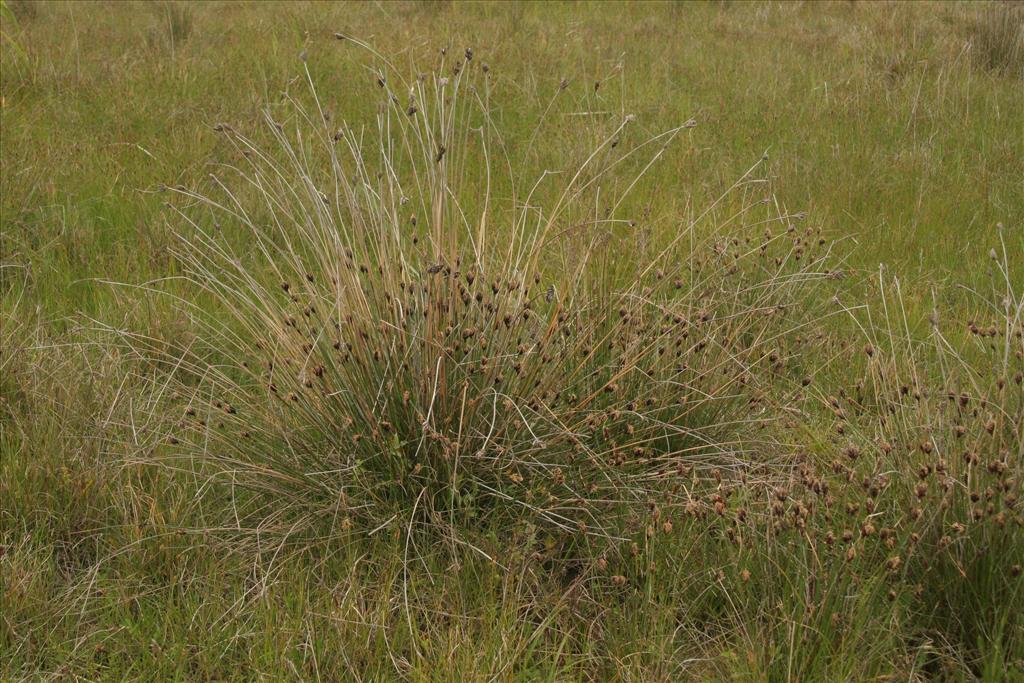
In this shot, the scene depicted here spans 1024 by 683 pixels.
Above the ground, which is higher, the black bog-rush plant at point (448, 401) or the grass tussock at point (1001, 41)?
the black bog-rush plant at point (448, 401)

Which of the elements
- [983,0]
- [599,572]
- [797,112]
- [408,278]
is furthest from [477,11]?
[599,572]

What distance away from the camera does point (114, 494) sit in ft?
7.98

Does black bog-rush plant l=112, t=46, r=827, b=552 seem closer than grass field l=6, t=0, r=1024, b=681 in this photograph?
No

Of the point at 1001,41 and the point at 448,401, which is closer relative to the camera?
the point at 448,401

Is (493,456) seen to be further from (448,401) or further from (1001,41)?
(1001,41)

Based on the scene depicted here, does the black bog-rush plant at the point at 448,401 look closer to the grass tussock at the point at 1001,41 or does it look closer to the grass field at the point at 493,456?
the grass field at the point at 493,456

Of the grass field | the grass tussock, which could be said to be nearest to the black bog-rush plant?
the grass field

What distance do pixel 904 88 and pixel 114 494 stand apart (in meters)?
4.48

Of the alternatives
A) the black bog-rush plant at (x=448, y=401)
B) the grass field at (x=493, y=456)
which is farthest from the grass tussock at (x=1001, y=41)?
the black bog-rush plant at (x=448, y=401)

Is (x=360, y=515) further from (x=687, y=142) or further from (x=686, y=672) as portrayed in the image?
(x=687, y=142)

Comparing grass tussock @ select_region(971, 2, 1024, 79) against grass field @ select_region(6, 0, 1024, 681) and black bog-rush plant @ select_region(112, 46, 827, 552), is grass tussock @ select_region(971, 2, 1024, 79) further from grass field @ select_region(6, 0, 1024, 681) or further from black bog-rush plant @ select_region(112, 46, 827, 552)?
black bog-rush plant @ select_region(112, 46, 827, 552)

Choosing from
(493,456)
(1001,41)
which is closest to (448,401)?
(493,456)

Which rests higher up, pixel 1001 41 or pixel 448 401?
pixel 448 401

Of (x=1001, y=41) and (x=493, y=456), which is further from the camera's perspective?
(x=1001, y=41)
